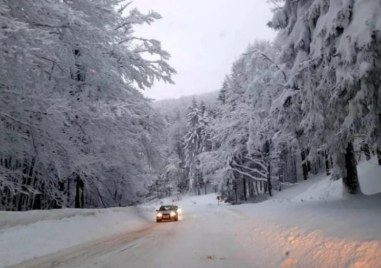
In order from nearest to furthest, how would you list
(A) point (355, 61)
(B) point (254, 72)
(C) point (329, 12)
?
(A) point (355, 61), (C) point (329, 12), (B) point (254, 72)

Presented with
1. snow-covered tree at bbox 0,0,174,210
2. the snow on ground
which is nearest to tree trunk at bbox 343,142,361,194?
the snow on ground

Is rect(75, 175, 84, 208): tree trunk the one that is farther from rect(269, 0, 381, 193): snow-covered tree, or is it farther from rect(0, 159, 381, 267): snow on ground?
rect(269, 0, 381, 193): snow-covered tree

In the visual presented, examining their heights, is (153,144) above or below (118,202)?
above

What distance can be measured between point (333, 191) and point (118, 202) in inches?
783

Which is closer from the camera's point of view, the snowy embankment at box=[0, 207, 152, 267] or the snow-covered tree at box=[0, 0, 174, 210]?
the snow-covered tree at box=[0, 0, 174, 210]

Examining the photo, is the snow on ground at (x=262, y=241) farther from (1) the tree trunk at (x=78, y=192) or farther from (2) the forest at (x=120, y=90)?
(1) the tree trunk at (x=78, y=192)

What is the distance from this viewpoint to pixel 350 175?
57.9 ft

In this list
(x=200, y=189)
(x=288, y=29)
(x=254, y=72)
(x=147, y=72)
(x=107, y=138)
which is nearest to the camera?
(x=288, y=29)

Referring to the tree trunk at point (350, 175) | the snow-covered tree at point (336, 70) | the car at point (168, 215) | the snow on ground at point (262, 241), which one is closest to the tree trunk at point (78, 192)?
the car at point (168, 215)

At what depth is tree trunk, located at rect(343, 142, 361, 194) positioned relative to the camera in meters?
17.5

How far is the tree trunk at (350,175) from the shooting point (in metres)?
17.5

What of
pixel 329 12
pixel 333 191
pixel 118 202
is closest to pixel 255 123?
pixel 333 191

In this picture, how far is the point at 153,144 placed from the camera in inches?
1027

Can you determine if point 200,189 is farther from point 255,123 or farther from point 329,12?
point 329,12
